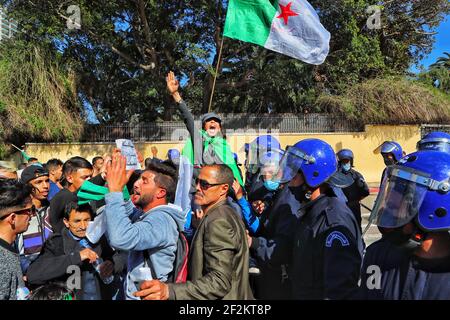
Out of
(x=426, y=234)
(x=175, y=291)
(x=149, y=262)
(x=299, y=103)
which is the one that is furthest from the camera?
(x=299, y=103)

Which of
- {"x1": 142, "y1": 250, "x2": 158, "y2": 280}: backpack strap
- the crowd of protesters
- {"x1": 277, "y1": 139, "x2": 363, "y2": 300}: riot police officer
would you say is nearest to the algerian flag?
the crowd of protesters

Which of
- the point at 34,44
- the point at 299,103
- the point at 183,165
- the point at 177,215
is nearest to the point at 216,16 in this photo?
the point at 299,103

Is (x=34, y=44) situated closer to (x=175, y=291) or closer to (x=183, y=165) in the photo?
(x=183, y=165)

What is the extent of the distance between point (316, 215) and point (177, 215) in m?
0.88

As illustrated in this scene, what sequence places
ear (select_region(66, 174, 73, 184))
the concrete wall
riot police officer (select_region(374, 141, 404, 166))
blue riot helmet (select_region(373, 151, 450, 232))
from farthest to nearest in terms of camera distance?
1. the concrete wall
2. riot police officer (select_region(374, 141, 404, 166))
3. ear (select_region(66, 174, 73, 184))
4. blue riot helmet (select_region(373, 151, 450, 232))

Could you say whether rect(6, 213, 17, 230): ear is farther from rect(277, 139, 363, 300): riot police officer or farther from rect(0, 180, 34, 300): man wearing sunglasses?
rect(277, 139, 363, 300): riot police officer

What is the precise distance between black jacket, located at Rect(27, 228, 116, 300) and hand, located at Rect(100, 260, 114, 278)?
0.18 feet

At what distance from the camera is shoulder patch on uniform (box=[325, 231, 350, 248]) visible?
2.08m

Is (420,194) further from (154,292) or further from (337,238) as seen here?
(154,292)

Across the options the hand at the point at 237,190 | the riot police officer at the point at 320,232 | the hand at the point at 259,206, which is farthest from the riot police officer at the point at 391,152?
the riot police officer at the point at 320,232

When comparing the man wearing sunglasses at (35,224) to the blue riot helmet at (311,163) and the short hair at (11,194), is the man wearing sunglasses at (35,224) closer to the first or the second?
the short hair at (11,194)

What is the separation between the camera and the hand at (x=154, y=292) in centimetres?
200

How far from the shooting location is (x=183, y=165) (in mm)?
3324

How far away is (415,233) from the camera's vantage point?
1.73 meters
